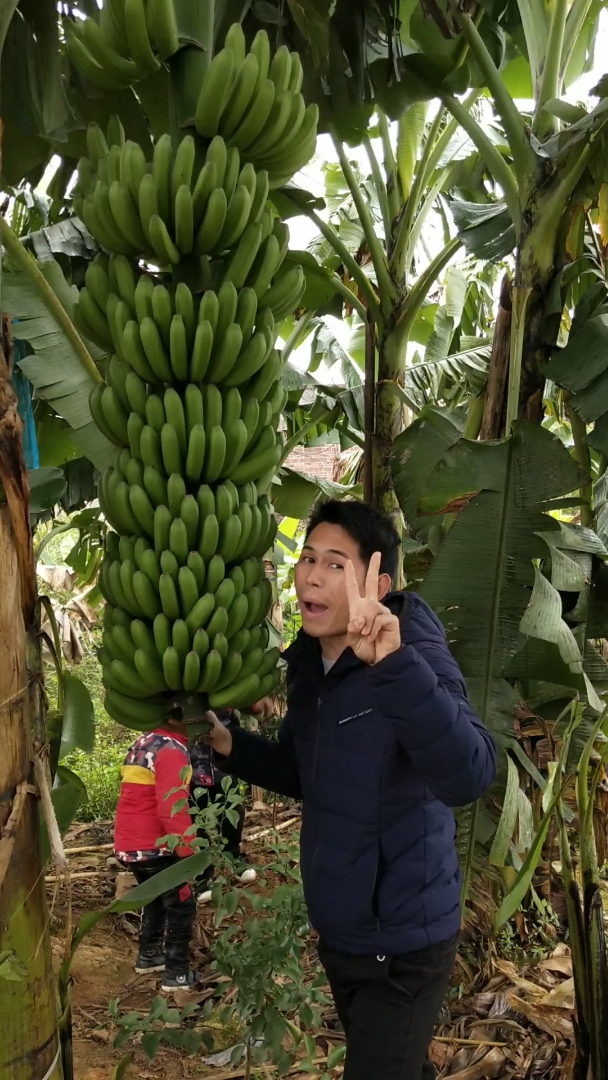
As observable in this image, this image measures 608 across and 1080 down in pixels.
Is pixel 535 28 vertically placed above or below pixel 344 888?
above

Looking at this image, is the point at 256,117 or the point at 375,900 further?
the point at 375,900

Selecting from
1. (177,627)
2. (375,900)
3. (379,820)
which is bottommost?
(375,900)

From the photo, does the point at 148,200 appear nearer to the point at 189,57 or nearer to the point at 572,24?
the point at 189,57

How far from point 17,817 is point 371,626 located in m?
0.48

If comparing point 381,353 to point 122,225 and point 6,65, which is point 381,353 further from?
point 122,225

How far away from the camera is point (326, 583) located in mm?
1168

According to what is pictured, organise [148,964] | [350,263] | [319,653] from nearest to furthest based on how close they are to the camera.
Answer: [319,653], [350,263], [148,964]

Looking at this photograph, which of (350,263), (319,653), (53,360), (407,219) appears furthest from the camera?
(407,219)

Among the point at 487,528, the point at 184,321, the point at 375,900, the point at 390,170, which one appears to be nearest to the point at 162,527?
the point at 184,321

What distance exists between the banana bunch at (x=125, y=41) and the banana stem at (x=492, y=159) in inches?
41.4

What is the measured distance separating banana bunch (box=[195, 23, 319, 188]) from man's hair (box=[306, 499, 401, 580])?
495mm

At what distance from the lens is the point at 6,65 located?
58.3 inches

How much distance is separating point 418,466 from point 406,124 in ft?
3.99

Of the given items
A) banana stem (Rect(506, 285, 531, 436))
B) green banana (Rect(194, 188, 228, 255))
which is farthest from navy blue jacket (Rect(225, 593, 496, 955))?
banana stem (Rect(506, 285, 531, 436))
